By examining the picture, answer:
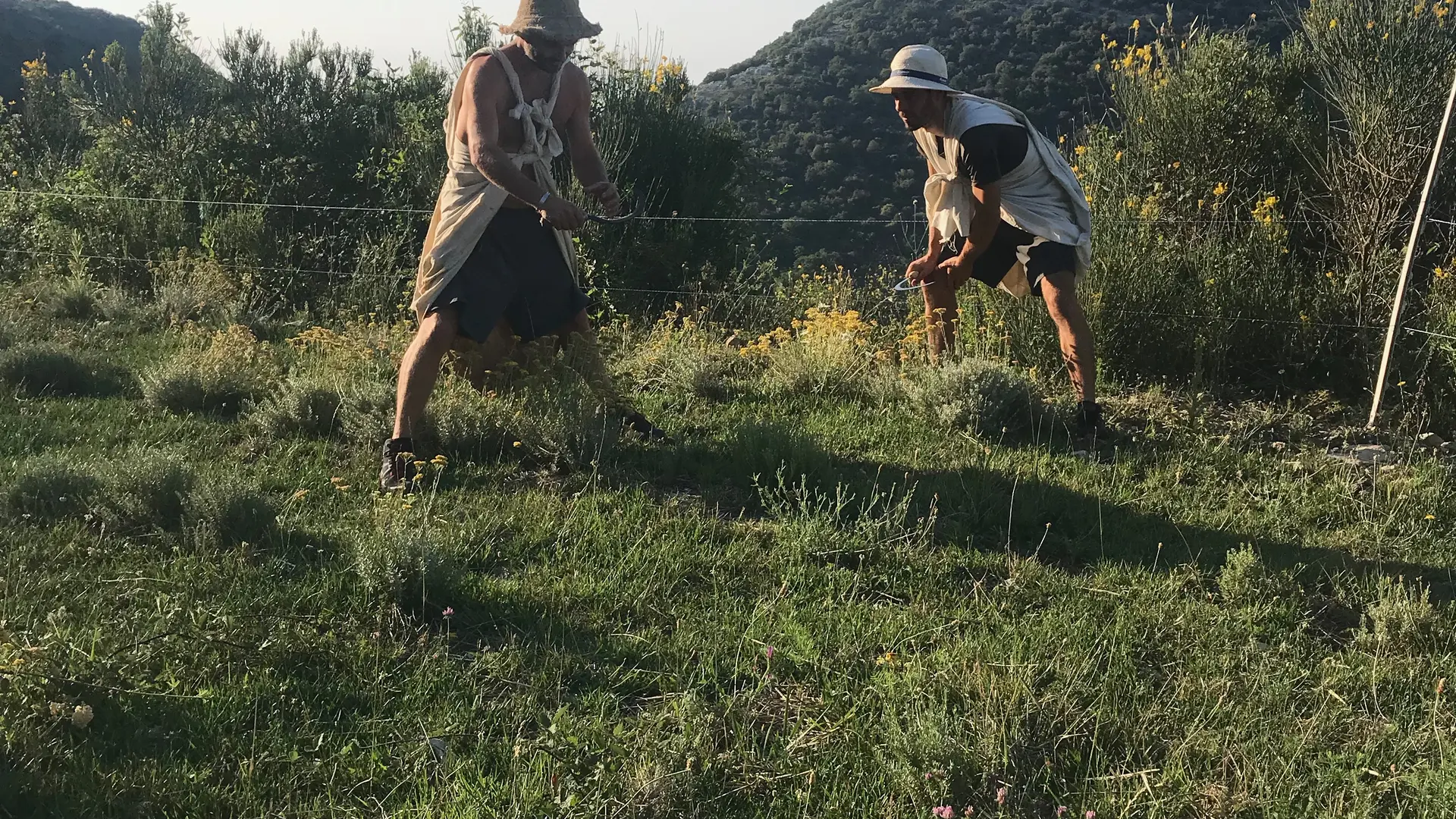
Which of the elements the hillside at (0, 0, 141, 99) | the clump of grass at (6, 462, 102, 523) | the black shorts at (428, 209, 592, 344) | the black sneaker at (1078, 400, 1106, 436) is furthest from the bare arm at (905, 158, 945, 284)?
the hillside at (0, 0, 141, 99)

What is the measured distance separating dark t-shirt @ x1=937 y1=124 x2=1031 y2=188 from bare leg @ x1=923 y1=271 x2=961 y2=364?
748 millimetres

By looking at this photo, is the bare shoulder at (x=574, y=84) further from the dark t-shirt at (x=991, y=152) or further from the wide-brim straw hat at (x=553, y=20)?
the dark t-shirt at (x=991, y=152)

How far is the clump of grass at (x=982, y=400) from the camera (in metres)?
4.71

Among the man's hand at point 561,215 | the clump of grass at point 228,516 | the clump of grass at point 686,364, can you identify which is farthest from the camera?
the clump of grass at point 686,364

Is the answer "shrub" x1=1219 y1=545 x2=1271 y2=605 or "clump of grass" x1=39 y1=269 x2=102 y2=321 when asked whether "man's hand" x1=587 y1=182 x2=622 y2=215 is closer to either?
"shrub" x1=1219 y1=545 x2=1271 y2=605

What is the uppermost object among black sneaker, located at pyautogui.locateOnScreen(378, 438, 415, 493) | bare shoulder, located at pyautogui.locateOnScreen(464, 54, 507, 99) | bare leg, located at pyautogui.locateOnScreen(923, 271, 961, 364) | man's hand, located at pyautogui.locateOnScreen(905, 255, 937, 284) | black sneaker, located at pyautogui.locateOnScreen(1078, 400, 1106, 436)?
bare shoulder, located at pyautogui.locateOnScreen(464, 54, 507, 99)

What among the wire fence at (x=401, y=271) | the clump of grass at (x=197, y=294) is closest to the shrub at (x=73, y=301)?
the clump of grass at (x=197, y=294)

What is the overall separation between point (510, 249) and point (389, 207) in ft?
18.0

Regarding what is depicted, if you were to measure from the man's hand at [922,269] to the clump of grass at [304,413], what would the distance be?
9.41 feet

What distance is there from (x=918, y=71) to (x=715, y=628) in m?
2.91

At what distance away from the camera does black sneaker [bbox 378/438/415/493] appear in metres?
3.97

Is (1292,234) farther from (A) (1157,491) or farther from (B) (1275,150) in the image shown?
(A) (1157,491)

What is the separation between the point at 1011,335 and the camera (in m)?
5.91

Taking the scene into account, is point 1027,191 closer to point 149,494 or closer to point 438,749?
→ point 438,749
